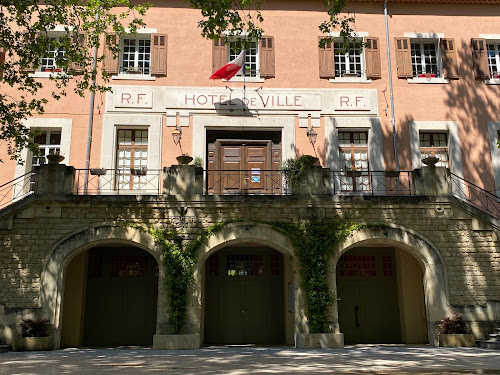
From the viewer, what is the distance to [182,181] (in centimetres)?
1158

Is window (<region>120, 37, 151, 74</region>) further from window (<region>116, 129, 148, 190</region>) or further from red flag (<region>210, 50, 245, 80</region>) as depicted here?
red flag (<region>210, 50, 245, 80</region>)

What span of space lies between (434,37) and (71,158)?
34.8ft

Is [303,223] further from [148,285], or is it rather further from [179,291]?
[148,285]

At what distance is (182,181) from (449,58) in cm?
851

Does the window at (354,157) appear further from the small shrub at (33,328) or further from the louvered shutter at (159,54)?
the small shrub at (33,328)

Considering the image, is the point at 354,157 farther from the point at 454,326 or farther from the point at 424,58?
the point at 454,326

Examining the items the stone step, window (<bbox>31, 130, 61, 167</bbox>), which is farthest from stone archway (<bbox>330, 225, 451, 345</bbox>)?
window (<bbox>31, 130, 61, 167</bbox>)

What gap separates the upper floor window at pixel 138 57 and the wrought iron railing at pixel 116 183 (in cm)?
276

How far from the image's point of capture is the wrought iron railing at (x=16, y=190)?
13.1m

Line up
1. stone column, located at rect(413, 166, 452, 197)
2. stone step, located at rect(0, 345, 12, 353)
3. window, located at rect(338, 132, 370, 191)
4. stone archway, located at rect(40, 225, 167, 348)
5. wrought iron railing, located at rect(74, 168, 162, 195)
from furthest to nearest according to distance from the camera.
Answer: window, located at rect(338, 132, 370, 191) < wrought iron railing, located at rect(74, 168, 162, 195) < stone column, located at rect(413, 166, 452, 197) < stone archway, located at rect(40, 225, 167, 348) < stone step, located at rect(0, 345, 12, 353)

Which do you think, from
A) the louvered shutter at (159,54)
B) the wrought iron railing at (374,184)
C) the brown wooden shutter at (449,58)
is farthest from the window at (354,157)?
the louvered shutter at (159,54)

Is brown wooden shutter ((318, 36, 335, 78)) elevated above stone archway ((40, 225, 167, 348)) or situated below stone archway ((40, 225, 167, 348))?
above

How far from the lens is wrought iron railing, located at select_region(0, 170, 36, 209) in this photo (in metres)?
13.1

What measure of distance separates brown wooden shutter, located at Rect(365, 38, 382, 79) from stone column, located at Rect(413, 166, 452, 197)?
3.75 m
